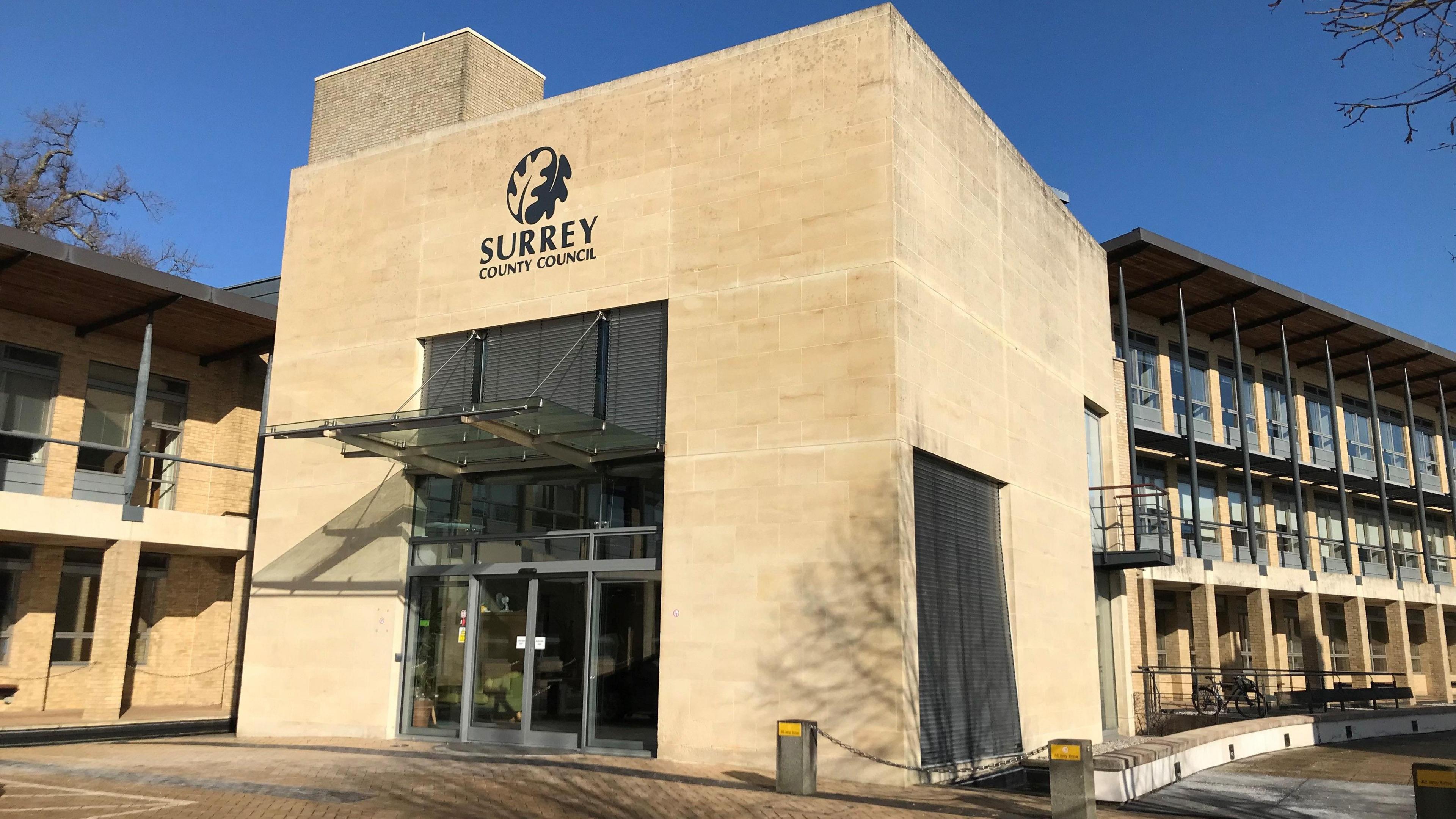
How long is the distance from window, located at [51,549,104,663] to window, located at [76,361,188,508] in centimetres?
144

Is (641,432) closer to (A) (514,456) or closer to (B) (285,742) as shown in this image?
(A) (514,456)

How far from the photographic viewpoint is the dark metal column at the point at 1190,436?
1104 inches

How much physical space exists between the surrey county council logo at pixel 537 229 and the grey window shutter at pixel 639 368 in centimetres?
127

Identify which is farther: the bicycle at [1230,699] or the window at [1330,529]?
the window at [1330,529]

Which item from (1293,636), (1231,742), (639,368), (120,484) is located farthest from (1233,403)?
(120,484)

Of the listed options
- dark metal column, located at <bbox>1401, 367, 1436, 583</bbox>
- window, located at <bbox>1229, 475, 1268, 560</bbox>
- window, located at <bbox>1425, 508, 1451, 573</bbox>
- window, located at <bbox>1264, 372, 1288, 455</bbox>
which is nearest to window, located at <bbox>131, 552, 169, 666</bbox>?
window, located at <bbox>1229, 475, 1268, 560</bbox>

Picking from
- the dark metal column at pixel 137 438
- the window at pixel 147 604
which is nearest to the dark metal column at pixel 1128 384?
the dark metal column at pixel 137 438

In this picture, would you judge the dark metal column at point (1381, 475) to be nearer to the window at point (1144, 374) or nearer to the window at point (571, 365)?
the window at point (1144, 374)

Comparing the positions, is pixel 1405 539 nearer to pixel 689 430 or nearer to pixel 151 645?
pixel 689 430

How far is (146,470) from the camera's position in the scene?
2284 cm

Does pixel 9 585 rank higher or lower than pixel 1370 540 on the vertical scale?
lower

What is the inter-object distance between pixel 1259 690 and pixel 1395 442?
2237 cm

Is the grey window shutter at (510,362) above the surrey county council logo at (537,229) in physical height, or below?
below

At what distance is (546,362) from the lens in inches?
634
